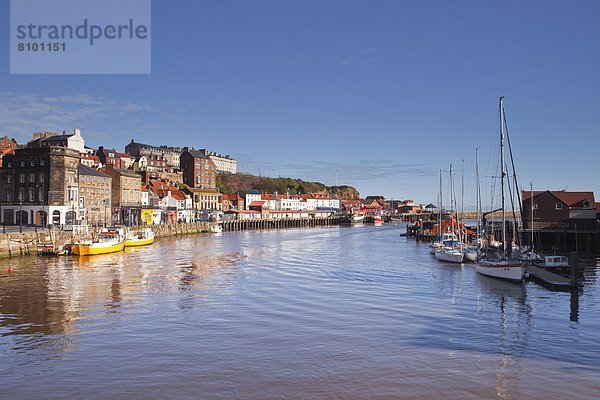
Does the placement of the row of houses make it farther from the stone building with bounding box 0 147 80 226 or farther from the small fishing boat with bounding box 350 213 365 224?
the small fishing boat with bounding box 350 213 365 224

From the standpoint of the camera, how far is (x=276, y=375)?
14.0 m

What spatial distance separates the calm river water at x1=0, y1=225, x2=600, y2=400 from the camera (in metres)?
13.1

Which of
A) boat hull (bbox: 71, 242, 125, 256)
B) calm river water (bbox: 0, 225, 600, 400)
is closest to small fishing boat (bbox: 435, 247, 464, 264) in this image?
calm river water (bbox: 0, 225, 600, 400)

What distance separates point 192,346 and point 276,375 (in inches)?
157

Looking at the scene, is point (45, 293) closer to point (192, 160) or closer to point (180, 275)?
point (180, 275)

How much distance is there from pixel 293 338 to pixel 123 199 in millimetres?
75904

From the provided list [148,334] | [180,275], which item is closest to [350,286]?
[180,275]

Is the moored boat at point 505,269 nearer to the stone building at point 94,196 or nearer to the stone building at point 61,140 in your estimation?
the stone building at point 94,196

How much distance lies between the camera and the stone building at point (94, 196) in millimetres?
71562

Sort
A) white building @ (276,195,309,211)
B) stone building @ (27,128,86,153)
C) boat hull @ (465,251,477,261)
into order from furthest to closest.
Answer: white building @ (276,195,309,211), stone building @ (27,128,86,153), boat hull @ (465,251,477,261)

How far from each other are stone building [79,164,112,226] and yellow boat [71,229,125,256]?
50.4 ft

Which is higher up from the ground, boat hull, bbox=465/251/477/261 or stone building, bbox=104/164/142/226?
stone building, bbox=104/164/142/226

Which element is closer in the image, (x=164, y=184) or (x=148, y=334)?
(x=148, y=334)

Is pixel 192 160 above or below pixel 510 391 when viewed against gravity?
above
